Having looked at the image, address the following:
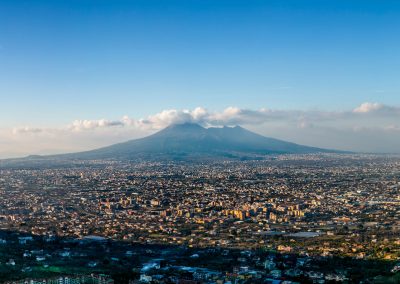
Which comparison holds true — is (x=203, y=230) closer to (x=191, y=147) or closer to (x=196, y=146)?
(x=191, y=147)

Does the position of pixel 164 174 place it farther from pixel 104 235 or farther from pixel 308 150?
pixel 308 150

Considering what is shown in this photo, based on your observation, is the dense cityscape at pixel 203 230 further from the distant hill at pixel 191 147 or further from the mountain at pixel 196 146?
the mountain at pixel 196 146

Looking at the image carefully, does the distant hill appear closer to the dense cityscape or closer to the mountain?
the mountain

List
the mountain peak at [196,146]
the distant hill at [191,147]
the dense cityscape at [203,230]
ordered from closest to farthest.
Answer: the dense cityscape at [203,230], the distant hill at [191,147], the mountain peak at [196,146]

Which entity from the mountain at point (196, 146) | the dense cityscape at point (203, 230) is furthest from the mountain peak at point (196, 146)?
the dense cityscape at point (203, 230)

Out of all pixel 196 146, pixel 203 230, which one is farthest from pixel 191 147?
pixel 203 230
